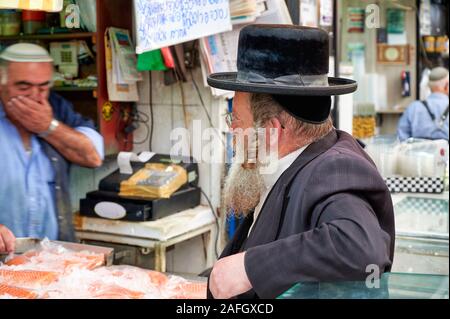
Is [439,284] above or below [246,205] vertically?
below

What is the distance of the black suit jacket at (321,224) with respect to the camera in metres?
1.71

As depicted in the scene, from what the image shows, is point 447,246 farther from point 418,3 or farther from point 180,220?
point 418,3

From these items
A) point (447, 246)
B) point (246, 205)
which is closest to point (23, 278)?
point (246, 205)

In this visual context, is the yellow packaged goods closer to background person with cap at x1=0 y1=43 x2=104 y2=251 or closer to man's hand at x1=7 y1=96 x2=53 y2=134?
background person with cap at x1=0 y1=43 x2=104 y2=251

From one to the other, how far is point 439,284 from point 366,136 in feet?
15.1

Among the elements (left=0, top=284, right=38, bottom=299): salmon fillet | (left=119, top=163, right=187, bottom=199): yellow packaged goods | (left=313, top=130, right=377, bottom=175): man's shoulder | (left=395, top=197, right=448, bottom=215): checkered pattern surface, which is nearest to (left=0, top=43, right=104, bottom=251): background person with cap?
(left=0, top=284, right=38, bottom=299): salmon fillet

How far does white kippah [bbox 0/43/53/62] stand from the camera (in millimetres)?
3477

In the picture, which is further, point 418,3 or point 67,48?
point 418,3

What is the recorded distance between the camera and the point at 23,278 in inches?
113

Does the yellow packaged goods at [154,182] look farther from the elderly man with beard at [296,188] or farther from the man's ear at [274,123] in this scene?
the man's ear at [274,123]

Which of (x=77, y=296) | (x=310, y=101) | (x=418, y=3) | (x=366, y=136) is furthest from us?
(x=418, y=3)

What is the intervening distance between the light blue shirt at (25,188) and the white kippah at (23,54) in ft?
0.87

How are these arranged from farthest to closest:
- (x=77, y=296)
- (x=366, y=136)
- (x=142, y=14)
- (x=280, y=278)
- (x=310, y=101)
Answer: (x=366, y=136), (x=142, y=14), (x=77, y=296), (x=310, y=101), (x=280, y=278)

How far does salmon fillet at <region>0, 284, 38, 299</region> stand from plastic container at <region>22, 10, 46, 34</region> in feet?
5.68
